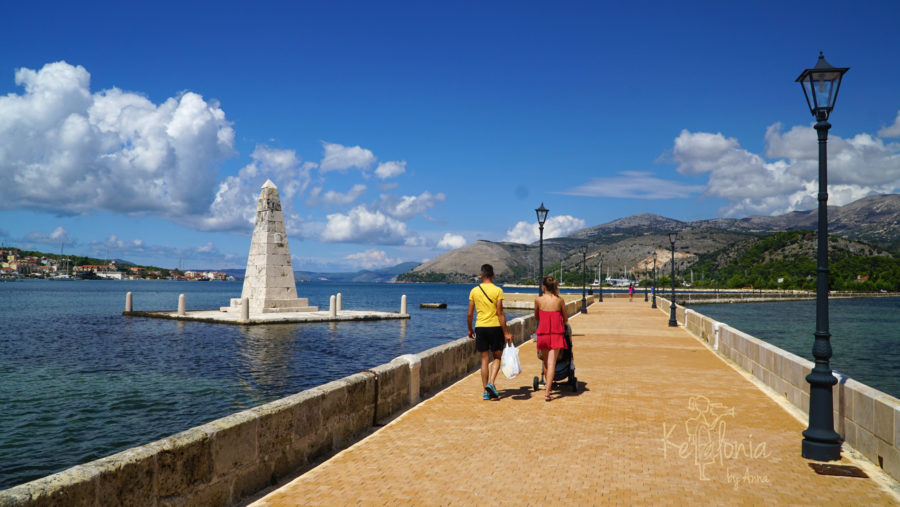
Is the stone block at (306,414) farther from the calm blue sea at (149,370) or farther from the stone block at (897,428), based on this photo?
the calm blue sea at (149,370)

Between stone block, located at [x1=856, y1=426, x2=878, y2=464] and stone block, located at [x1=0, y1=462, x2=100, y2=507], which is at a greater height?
stone block, located at [x1=0, y1=462, x2=100, y2=507]

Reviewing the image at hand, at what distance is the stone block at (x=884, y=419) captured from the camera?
225 inches

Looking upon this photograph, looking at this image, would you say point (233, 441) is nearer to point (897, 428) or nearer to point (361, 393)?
point (361, 393)

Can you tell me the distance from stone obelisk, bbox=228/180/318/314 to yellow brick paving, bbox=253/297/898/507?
1143 inches

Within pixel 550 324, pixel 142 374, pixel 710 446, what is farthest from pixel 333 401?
pixel 142 374

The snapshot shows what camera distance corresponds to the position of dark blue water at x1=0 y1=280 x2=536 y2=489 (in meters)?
11.7

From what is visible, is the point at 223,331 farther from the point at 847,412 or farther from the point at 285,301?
the point at 847,412

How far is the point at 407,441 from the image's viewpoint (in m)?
6.86

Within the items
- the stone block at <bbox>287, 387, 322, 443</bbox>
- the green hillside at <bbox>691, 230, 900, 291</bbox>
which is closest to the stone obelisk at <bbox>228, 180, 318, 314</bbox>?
the stone block at <bbox>287, 387, 322, 443</bbox>

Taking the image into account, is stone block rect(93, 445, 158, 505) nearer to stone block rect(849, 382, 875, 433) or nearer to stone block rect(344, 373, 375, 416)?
stone block rect(344, 373, 375, 416)

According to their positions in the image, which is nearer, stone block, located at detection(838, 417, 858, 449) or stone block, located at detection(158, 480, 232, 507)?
stone block, located at detection(158, 480, 232, 507)

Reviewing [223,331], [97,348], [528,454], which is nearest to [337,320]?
[223,331]

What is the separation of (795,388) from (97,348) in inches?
1068

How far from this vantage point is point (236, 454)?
5004 millimetres
